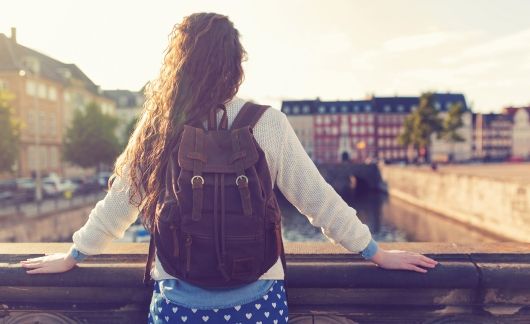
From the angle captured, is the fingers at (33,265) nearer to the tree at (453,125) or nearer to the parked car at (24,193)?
the parked car at (24,193)

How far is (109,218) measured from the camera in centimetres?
190

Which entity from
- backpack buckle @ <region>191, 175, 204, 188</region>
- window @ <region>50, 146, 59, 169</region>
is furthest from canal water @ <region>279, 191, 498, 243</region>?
window @ <region>50, 146, 59, 169</region>

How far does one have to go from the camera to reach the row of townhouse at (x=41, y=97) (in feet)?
133

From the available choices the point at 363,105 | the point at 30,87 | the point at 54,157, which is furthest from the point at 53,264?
the point at 363,105

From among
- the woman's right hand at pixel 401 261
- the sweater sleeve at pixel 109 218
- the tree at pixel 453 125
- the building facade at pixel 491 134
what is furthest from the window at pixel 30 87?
the building facade at pixel 491 134

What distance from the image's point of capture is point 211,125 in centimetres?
169

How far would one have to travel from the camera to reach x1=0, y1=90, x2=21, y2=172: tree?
959 inches

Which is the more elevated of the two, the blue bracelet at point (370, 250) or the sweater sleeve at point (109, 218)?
the sweater sleeve at point (109, 218)

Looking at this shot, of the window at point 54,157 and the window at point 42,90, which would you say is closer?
the window at point 42,90

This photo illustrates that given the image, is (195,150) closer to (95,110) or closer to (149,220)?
(149,220)

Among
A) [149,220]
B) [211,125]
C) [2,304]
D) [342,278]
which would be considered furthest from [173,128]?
[2,304]

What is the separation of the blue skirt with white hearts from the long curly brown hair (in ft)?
0.95

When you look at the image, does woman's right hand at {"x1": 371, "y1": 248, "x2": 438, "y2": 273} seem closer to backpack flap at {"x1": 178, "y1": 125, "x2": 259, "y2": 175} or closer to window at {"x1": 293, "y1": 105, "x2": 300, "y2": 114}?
backpack flap at {"x1": 178, "y1": 125, "x2": 259, "y2": 175}

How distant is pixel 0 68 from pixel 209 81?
44.7m
